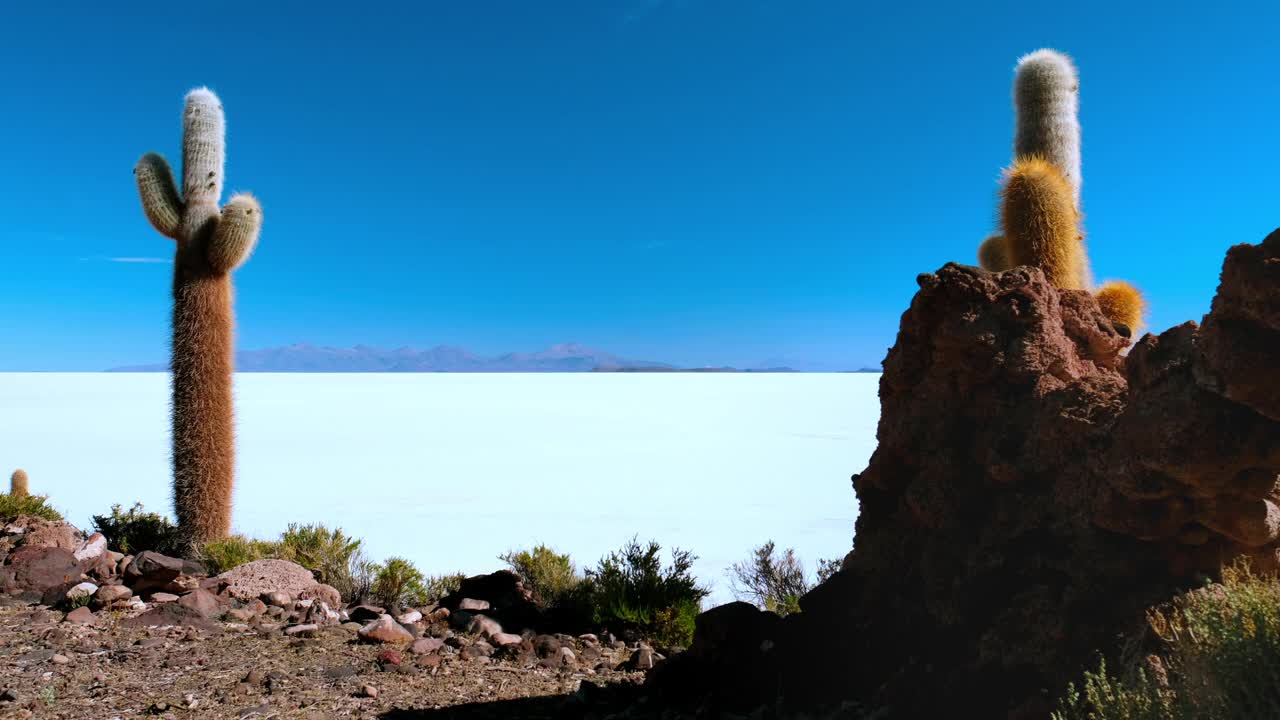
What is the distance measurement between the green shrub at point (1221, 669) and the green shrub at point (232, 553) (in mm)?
6944

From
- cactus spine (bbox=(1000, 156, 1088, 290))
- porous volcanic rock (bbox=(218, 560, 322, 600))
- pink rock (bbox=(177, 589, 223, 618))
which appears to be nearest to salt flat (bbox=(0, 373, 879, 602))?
porous volcanic rock (bbox=(218, 560, 322, 600))

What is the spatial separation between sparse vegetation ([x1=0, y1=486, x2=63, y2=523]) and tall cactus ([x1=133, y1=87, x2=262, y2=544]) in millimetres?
2272

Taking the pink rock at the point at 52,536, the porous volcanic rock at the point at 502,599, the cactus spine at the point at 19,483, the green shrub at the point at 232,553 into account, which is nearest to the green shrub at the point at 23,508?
the cactus spine at the point at 19,483

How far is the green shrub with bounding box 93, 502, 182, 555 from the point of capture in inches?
353

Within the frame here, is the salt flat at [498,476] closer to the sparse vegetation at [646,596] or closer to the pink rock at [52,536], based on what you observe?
the sparse vegetation at [646,596]

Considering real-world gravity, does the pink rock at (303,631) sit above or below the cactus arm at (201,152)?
below

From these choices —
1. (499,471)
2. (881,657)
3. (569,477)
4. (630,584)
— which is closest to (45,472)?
(499,471)

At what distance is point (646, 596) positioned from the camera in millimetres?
6703

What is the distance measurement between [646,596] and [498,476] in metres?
12.3

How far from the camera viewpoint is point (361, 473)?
1888cm

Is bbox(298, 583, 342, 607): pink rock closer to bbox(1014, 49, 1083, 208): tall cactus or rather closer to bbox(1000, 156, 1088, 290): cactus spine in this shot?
bbox(1000, 156, 1088, 290): cactus spine

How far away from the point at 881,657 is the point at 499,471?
15663 mm

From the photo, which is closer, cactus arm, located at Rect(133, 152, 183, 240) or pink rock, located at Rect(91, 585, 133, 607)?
pink rock, located at Rect(91, 585, 133, 607)

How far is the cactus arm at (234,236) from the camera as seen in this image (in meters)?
9.20
